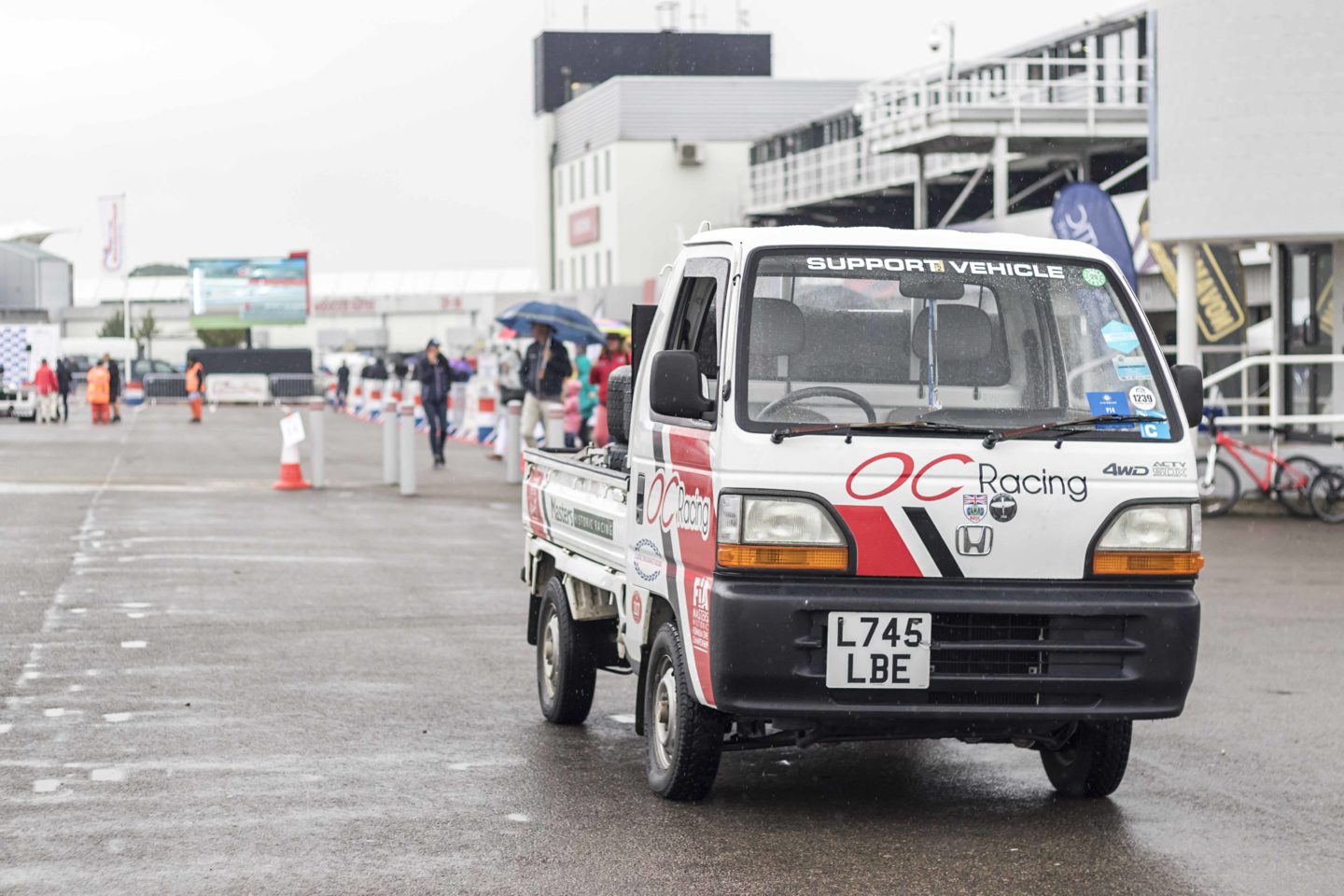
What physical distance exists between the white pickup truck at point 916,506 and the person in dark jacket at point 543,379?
1747 cm

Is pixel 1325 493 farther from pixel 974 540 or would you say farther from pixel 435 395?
pixel 974 540

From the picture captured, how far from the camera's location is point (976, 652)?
6562 millimetres

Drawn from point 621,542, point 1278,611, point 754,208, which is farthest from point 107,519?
point 754,208

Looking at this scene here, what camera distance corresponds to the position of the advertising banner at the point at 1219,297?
86.6 ft

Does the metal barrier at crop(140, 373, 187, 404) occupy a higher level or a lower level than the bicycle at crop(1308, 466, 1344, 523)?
lower

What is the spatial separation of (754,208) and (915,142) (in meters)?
28.2

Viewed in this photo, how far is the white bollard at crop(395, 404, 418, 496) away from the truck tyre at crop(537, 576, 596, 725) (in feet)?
46.9

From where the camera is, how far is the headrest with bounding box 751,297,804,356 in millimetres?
6871

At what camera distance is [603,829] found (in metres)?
6.66

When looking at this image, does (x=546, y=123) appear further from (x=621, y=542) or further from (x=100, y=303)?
(x=621, y=542)

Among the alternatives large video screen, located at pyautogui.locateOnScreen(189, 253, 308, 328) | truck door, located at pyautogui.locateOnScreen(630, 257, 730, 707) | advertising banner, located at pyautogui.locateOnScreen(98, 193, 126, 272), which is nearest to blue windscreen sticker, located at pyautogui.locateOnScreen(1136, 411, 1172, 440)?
truck door, located at pyautogui.locateOnScreen(630, 257, 730, 707)

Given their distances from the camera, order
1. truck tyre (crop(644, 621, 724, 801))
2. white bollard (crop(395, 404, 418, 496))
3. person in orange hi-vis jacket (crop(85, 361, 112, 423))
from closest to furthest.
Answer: truck tyre (crop(644, 621, 724, 801))
white bollard (crop(395, 404, 418, 496))
person in orange hi-vis jacket (crop(85, 361, 112, 423))

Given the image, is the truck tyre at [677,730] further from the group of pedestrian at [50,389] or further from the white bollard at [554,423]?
the group of pedestrian at [50,389]

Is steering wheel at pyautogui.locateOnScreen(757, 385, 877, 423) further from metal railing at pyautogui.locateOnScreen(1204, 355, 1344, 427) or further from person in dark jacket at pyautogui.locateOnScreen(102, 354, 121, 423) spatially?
person in dark jacket at pyautogui.locateOnScreen(102, 354, 121, 423)
